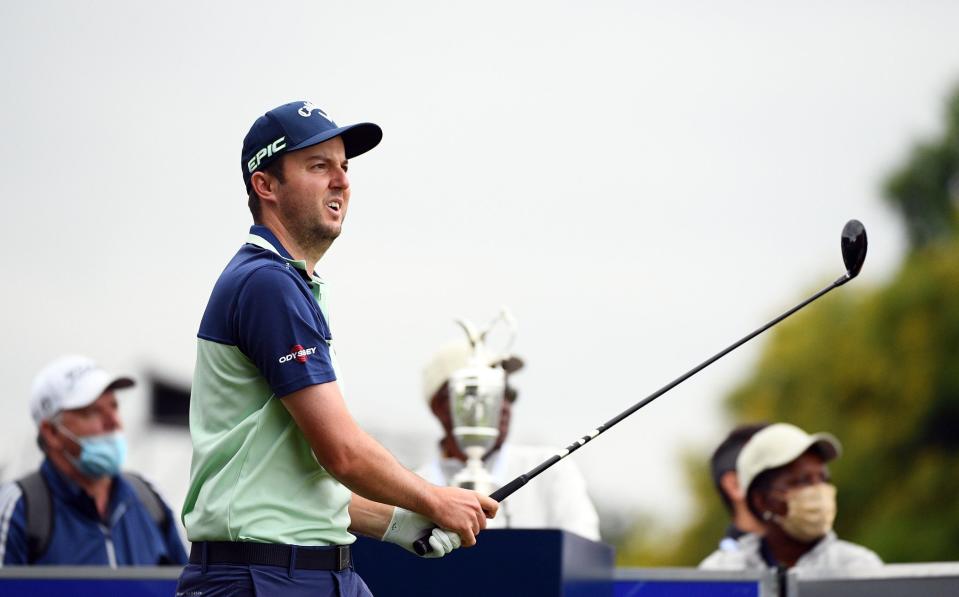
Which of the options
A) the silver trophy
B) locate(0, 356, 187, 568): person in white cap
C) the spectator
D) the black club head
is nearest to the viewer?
the black club head

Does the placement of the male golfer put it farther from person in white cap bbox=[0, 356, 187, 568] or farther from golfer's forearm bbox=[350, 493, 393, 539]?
person in white cap bbox=[0, 356, 187, 568]

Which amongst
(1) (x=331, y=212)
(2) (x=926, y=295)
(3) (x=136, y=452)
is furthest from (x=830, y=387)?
(1) (x=331, y=212)

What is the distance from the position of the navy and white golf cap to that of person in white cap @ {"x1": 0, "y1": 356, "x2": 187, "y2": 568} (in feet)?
10.4

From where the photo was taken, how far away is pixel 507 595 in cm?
491

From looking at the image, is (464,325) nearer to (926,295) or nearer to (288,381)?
(288,381)

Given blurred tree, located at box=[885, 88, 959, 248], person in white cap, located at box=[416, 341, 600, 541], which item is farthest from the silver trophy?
blurred tree, located at box=[885, 88, 959, 248]

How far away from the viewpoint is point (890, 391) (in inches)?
1319

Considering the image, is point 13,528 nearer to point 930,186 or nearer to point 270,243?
point 270,243

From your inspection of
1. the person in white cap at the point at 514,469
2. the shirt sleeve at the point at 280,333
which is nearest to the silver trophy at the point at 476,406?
the person in white cap at the point at 514,469

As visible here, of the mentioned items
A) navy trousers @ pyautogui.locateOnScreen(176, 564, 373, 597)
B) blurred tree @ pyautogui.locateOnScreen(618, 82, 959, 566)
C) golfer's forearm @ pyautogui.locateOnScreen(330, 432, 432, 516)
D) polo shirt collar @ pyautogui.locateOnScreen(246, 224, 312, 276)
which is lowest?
navy trousers @ pyautogui.locateOnScreen(176, 564, 373, 597)

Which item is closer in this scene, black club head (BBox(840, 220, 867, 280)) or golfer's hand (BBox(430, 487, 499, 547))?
golfer's hand (BBox(430, 487, 499, 547))

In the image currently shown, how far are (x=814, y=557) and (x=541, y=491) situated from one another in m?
1.11

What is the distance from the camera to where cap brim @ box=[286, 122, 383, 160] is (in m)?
3.87

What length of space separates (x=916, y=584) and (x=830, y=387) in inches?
1203
